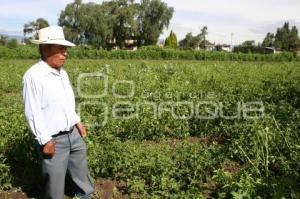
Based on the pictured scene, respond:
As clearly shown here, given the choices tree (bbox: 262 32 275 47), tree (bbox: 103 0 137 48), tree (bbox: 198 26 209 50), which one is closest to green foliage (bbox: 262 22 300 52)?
tree (bbox: 262 32 275 47)

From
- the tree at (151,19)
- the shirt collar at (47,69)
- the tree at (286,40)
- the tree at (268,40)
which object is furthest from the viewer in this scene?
the tree at (268,40)

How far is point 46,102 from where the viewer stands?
386cm

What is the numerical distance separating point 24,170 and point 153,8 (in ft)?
190

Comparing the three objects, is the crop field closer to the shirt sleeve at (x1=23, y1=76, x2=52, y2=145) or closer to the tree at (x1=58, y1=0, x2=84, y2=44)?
the shirt sleeve at (x1=23, y1=76, x2=52, y2=145)

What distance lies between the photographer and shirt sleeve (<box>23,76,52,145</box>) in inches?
147

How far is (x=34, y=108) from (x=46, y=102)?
16 cm

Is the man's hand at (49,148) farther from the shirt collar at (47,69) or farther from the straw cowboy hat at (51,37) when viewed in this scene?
the straw cowboy hat at (51,37)

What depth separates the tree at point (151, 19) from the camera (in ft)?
199

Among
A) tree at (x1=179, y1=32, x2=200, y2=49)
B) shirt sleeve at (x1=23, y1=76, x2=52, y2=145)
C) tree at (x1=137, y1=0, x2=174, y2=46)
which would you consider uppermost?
tree at (x1=137, y1=0, x2=174, y2=46)

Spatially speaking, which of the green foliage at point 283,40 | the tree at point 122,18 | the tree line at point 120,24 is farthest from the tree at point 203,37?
the green foliage at point 283,40

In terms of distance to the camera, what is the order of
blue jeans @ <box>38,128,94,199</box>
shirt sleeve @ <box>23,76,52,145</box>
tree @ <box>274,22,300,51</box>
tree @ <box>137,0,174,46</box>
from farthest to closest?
tree @ <box>274,22,300,51</box> < tree @ <box>137,0,174,46</box> < blue jeans @ <box>38,128,94,199</box> < shirt sleeve @ <box>23,76,52,145</box>

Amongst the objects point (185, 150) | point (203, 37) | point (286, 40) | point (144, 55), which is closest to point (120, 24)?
point (203, 37)

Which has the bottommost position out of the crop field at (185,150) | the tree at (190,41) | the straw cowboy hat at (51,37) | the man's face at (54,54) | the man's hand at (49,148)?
the crop field at (185,150)

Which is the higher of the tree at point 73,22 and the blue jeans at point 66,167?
the tree at point 73,22
